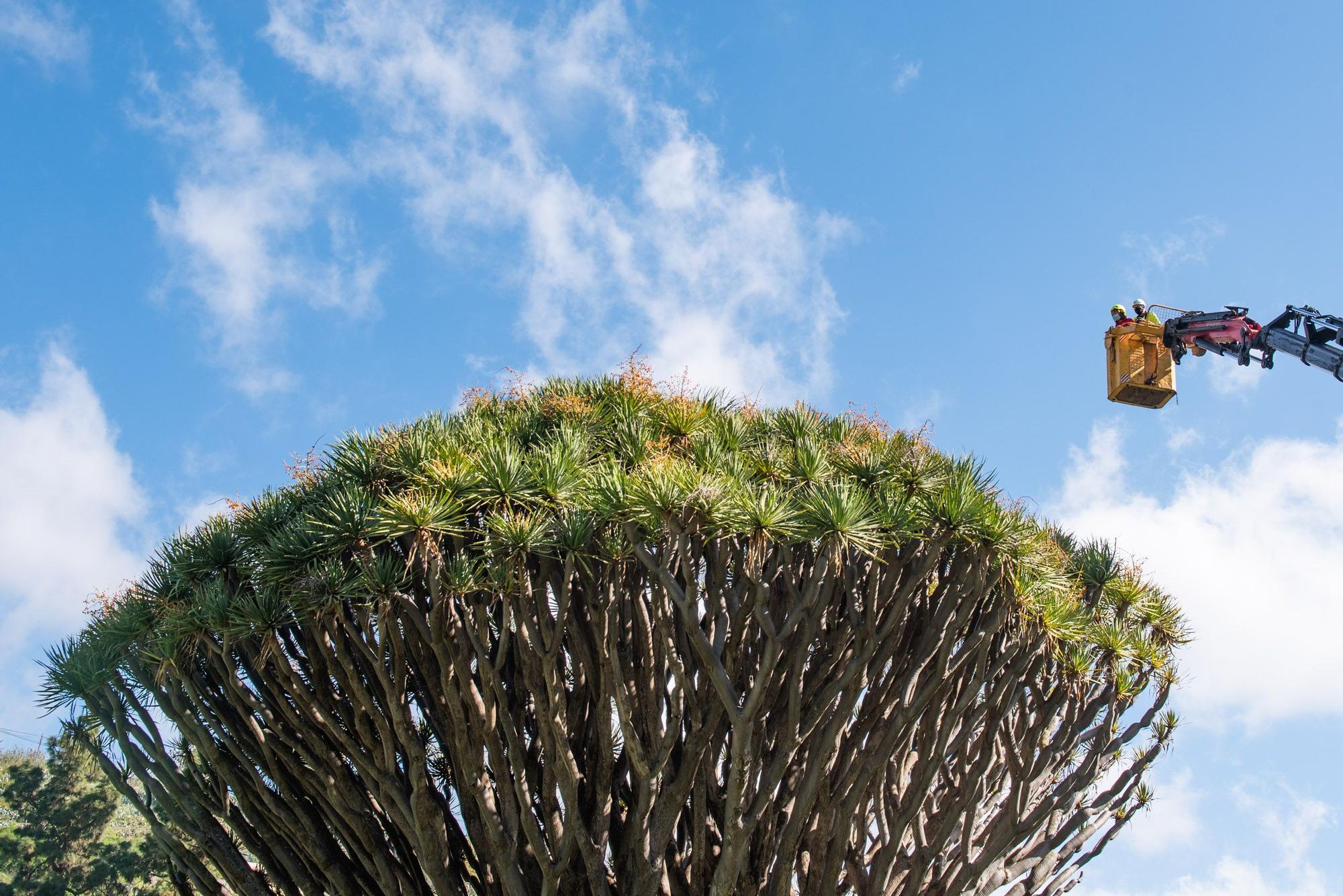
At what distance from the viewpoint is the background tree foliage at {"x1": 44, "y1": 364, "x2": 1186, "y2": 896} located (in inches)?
266

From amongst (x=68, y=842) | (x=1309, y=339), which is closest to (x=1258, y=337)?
(x=1309, y=339)

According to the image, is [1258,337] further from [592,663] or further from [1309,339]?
[592,663]

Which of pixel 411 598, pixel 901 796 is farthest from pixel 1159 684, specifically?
pixel 411 598

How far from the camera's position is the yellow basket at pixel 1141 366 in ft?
33.0

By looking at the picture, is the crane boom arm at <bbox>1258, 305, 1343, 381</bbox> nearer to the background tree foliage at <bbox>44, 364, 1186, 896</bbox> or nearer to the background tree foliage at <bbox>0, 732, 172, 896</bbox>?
the background tree foliage at <bbox>44, 364, 1186, 896</bbox>

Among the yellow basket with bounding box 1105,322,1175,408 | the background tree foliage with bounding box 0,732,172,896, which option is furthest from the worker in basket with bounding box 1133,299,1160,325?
the background tree foliage with bounding box 0,732,172,896

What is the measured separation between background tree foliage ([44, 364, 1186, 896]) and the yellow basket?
2.90m

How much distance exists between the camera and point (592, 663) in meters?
7.21

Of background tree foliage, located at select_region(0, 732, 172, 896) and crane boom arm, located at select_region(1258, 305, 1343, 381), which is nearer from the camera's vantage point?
crane boom arm, located at select_region(1258, 305, 1343, 381)

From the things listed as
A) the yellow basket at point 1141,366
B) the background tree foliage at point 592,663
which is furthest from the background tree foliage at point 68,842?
the yellow basket at point 1141,366

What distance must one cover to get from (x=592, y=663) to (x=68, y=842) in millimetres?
12487

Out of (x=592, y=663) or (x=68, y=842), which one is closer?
(x=592, y=663)

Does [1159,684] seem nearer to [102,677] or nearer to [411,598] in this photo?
[411,598]

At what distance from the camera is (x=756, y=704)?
6531mm
